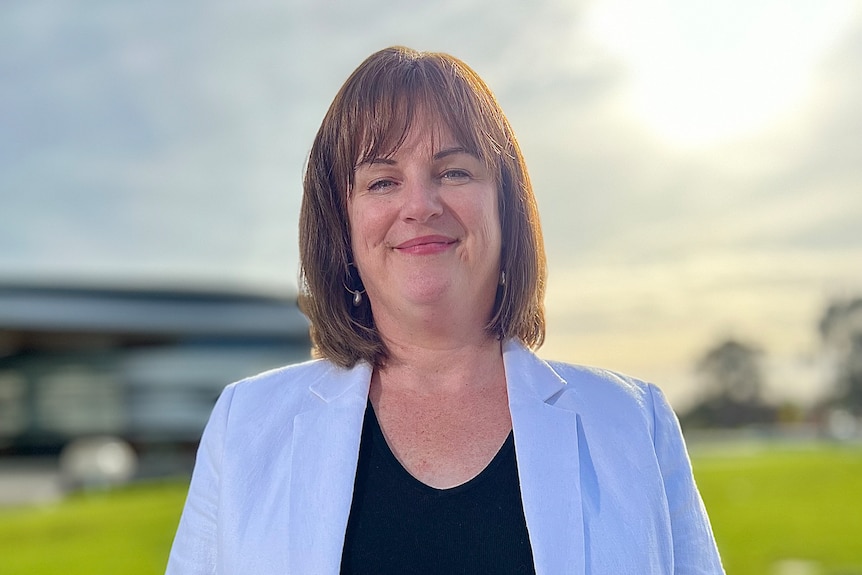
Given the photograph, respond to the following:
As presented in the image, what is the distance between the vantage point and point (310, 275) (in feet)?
7.24

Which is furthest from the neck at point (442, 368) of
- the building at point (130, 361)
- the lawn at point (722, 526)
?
the building at point (130, 361)

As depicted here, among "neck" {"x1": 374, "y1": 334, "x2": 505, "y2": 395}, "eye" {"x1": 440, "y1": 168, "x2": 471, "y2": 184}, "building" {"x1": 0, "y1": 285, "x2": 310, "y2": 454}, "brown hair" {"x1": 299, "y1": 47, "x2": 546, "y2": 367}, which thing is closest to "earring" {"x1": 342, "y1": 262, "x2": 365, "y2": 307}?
"brown hair" {"x1": 299, "y1": 47, "x2": 546, "y2": 367}

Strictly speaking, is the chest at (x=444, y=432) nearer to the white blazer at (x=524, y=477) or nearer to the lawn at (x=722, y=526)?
the white blazer at (x=524, y=477)

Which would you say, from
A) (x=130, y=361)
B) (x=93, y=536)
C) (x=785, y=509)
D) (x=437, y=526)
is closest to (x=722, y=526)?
(x=785, y=509)

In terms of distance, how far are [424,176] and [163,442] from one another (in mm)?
15693

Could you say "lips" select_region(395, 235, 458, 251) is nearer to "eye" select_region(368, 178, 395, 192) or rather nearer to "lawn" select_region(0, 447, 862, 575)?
"eye" select_region(368, 178, 395, 192)

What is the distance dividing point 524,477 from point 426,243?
0.53 metres

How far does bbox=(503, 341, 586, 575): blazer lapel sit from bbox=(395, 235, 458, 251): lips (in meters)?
0.35

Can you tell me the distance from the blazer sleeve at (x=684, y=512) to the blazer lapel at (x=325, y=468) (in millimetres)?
679

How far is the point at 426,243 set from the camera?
1.95 m

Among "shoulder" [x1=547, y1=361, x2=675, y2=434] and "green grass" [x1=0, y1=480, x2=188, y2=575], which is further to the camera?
"green grass" [x1=0, y1=480, x2=188, y2=575]

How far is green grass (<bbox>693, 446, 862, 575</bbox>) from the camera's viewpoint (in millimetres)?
10383

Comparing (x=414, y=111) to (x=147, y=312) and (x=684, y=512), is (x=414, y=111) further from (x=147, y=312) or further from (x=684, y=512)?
(x=147, y=312)

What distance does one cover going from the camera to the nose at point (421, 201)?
192 centimetres
